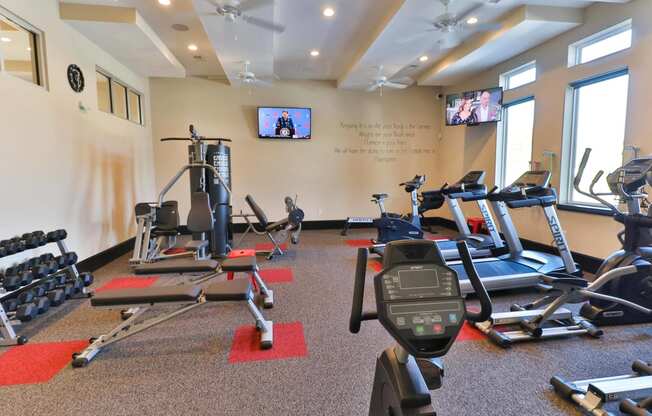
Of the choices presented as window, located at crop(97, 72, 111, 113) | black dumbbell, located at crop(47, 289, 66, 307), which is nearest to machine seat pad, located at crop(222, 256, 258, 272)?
black dumbbell, located at crop(47, 289, 66, 307)

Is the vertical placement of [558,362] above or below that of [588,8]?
below

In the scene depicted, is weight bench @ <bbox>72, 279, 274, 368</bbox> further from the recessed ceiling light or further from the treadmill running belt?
the recessed ceiling light

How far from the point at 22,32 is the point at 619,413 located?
5.81 metres

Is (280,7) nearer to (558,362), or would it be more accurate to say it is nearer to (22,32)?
(22,32)

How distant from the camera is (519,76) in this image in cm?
562

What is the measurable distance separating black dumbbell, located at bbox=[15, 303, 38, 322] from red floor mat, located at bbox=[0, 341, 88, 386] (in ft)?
0.69

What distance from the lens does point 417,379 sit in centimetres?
112

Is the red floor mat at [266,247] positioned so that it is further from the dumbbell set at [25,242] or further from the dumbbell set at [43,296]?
the dumbbell set at [25,242]

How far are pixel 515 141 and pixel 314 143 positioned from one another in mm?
3856

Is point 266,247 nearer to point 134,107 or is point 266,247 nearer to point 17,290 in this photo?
point 17,290

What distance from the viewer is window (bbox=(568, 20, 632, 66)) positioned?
Answer: 3.88 meters

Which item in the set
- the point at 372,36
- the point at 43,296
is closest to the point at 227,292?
the point at 43,296

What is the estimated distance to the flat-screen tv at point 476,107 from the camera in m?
5.59

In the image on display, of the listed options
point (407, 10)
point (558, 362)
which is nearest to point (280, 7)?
point (407, 10)
